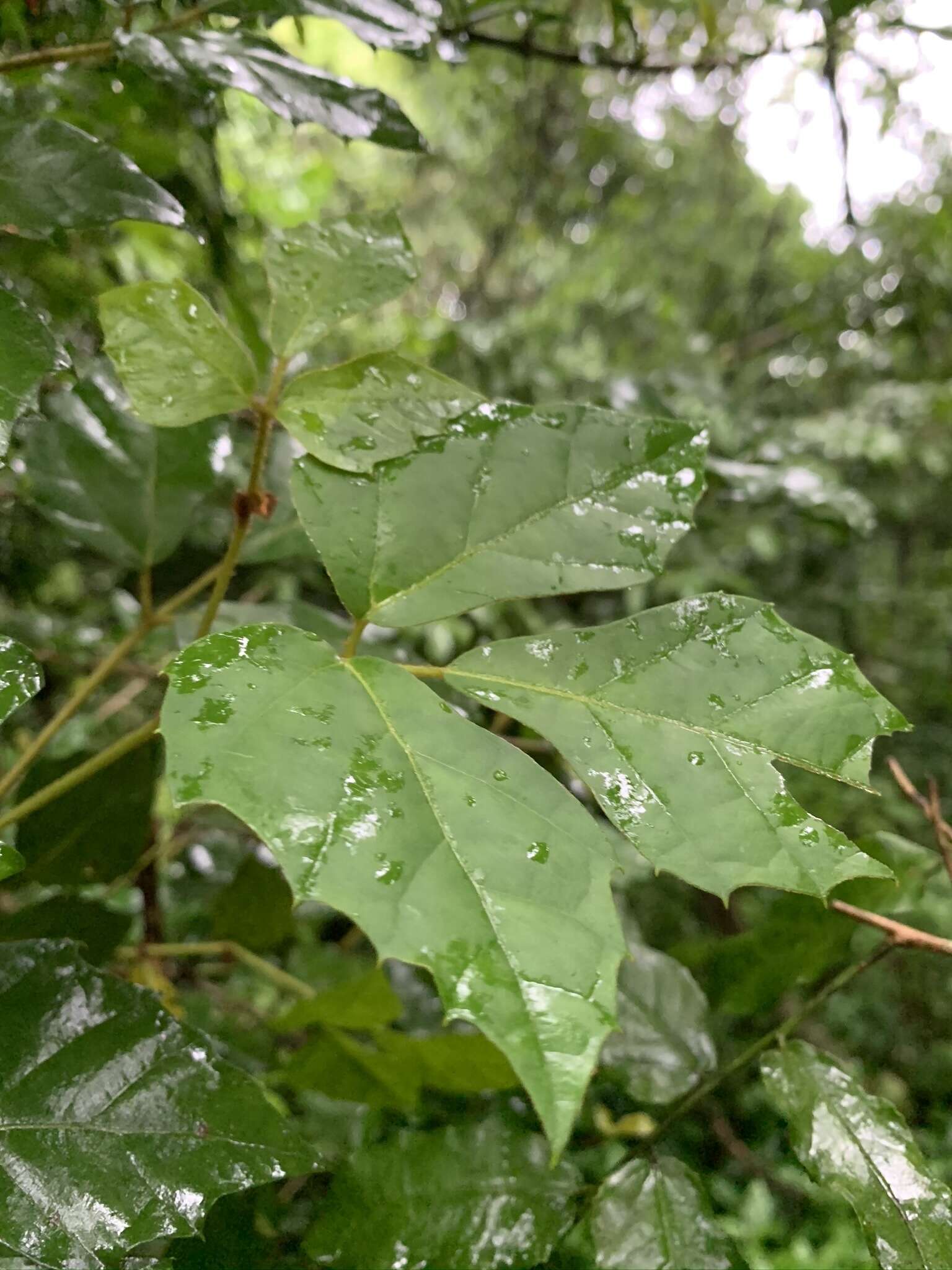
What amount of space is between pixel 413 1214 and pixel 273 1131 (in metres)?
0.16

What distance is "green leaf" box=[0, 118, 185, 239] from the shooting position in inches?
16.7

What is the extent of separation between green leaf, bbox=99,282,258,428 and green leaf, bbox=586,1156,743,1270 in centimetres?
55

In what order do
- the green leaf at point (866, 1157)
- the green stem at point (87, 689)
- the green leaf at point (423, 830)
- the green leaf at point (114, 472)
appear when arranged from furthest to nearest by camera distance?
the green leaf at point (114, 472), the green stem at point (87, 689), the green leaf at point (866, 1157), the green leaf at point (423, 830)

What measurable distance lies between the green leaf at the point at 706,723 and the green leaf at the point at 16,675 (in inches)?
7.5

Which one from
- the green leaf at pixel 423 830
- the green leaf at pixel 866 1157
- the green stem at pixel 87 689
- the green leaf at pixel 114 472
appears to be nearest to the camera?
the green leaf at pixel 423 830

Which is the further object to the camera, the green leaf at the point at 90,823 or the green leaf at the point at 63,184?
the green leaf at the point at 90,823

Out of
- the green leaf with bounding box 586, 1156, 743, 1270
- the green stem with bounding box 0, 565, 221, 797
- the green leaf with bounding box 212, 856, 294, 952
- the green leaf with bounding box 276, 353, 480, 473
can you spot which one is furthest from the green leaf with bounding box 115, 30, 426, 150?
the green leaf with bounding box 586, 1156, 743, 1270

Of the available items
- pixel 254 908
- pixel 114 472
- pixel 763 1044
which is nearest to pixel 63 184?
pixel 114 472

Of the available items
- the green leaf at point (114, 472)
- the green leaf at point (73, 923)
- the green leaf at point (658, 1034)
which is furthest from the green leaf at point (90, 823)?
the green leaf at point (658, 1034)

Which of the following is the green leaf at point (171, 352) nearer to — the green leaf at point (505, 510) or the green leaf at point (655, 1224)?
the green leaf at point (505, 510)

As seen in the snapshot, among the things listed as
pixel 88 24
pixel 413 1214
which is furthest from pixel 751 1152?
pixel 88 24

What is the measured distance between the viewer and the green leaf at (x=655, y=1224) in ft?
1.54

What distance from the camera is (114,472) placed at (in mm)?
645

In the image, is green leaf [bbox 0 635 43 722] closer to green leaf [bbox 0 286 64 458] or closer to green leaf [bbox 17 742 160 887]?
green leaf [bbox 0 286 64 458]
